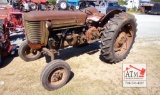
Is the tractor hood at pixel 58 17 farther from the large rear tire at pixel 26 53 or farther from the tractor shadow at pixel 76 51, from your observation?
the tractor shadow at pixel 76 51

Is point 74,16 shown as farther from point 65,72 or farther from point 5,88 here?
point 5,88

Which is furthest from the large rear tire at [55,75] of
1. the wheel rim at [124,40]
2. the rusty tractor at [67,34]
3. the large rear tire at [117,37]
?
the wheel rim at [124,40]

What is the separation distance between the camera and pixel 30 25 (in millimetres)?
3635

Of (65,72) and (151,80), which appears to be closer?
(65,72)

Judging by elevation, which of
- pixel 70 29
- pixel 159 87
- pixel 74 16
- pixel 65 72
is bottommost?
pixel 159 87

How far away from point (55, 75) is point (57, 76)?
0.05 meters

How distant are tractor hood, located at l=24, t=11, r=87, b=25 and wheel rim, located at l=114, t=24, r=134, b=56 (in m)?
1.16

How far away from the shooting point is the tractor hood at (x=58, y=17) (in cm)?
357

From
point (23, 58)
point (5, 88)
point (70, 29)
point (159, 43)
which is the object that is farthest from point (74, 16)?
point (159, 43)

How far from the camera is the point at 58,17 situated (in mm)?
3900

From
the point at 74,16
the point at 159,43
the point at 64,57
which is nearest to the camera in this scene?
the point at 74,16

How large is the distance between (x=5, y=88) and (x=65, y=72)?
1.28 m

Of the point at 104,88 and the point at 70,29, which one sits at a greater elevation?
the point at 70,29

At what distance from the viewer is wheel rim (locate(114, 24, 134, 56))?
4.85m
